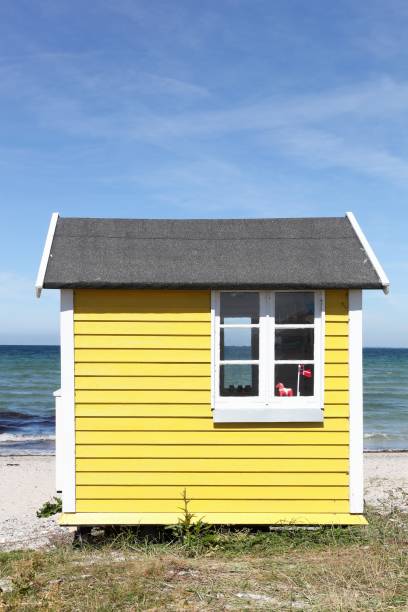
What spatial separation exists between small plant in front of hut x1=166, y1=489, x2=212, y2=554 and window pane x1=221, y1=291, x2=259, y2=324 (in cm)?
203

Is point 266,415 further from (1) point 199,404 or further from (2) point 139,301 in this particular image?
(2) point 139,301

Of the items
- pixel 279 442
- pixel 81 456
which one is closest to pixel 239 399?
pixel 279 442

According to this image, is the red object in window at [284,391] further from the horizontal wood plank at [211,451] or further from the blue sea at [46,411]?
the blue sea at [46,411]

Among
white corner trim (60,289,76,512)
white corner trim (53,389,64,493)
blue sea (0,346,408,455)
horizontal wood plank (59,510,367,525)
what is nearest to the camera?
horizontal wood plank (59,510,367,525)

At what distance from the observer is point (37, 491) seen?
13.9m

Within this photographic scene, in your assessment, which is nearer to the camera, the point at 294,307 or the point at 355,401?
the point at 355,401

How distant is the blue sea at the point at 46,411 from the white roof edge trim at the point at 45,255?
1335 centimetres

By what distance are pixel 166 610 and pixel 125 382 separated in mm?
2708

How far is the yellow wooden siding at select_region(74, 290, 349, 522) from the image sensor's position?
775 cm

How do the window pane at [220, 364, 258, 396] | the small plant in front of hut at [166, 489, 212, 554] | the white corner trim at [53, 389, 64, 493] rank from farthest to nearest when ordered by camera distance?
1. the white corner trim at [53, 389, 64, 493]
2. the window pane at [220, 364, 258, 396]
3. the small plant in front of hut at [166, 489, 212, 554]

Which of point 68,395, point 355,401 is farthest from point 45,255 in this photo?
point 355,401

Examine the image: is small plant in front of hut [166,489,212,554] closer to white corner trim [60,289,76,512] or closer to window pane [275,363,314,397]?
white corner trim [60,289,76,512]

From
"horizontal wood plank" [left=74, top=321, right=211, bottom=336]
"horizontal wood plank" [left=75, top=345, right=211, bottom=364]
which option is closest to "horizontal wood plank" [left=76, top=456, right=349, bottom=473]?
"horizontal wood plank" [left=75, top=345, right=211, bottom=364]

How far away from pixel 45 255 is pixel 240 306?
7.58 feet
